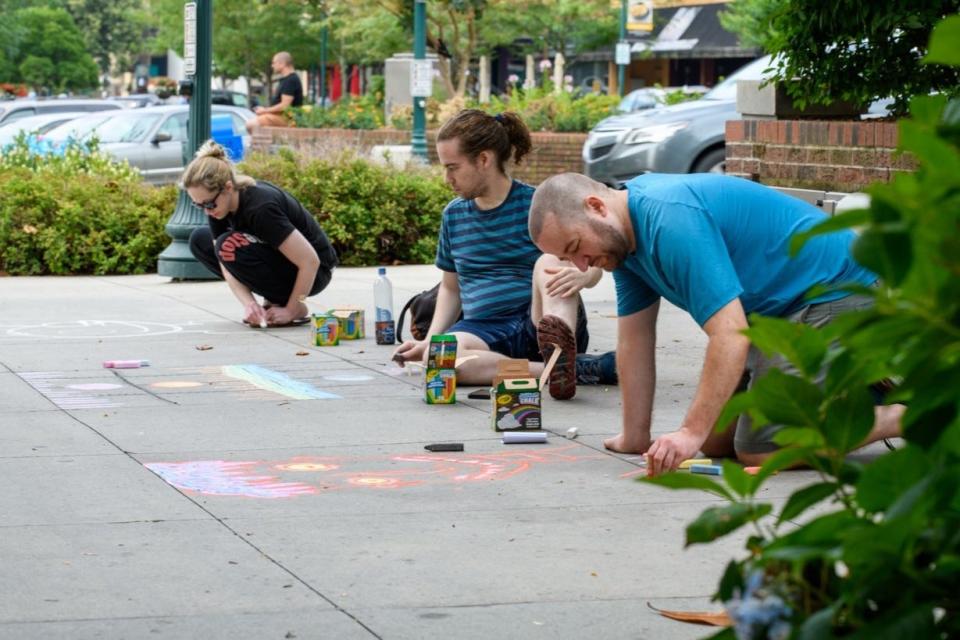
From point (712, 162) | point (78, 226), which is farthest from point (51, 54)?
point (78, 226)

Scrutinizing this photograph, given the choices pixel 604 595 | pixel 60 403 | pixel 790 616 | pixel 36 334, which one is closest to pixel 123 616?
pixel 604 595

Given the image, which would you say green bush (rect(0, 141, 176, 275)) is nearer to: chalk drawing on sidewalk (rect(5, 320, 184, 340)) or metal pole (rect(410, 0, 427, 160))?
chalk drawing on sidewalk (rect(5, 320, 184, 340))

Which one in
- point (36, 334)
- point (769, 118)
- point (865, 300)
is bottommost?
point (36, 334)

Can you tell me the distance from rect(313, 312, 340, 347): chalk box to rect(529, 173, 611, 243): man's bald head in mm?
4125

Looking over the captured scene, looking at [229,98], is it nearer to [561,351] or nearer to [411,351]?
[411,351]

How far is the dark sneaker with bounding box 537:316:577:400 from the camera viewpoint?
6777mm

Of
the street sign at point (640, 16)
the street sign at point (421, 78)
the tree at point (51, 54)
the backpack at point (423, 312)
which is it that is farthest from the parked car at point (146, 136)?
the tree at point (51, 54)

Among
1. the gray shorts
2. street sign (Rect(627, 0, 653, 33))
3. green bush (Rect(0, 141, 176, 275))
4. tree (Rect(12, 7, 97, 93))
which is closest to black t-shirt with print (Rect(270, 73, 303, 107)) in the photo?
green bush (Rect(0, 141, 176, 275))

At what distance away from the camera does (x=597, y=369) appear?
7547mm

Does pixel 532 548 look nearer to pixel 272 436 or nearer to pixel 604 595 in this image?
pixel 604 595

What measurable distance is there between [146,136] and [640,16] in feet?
79.3

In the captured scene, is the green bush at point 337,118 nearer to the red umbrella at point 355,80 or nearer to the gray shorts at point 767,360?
the gray shorts at point 767,360

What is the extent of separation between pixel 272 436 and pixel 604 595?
2.55m

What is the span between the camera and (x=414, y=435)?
6.25 metres
